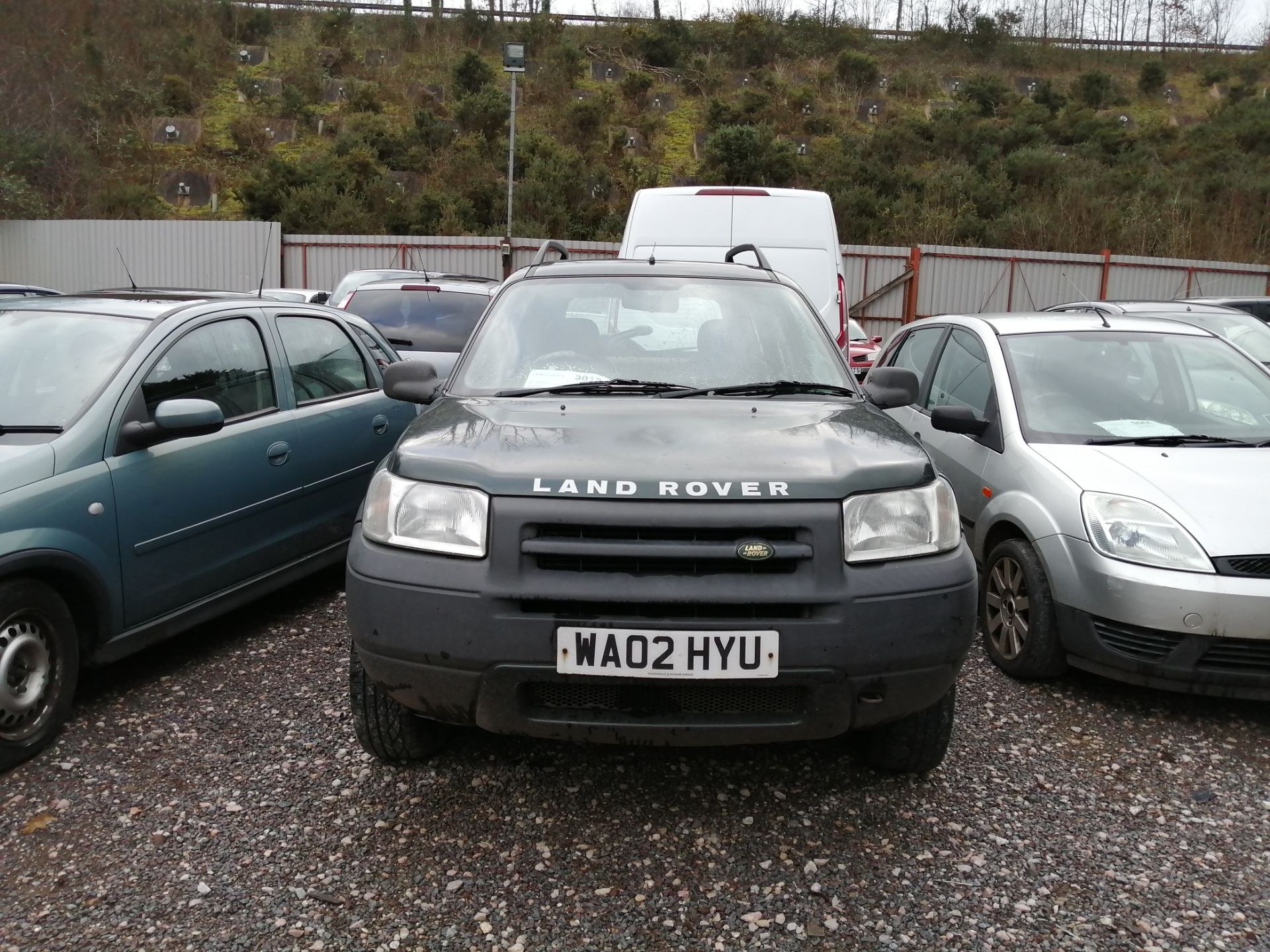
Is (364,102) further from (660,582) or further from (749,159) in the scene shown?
(660,582)

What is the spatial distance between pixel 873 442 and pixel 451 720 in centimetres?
148

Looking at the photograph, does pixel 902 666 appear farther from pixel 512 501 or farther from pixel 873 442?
pixel 512 501

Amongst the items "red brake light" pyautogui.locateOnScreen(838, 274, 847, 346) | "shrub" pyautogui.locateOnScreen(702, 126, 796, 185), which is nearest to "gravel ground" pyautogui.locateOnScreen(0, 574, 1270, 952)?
"red brake light" pyautogui.locateOnScreen(838, 274, 847, 346)

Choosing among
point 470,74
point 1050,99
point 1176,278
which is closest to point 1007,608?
point 1176,278

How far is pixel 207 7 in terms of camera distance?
3700 cm

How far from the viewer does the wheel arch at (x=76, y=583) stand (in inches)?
122

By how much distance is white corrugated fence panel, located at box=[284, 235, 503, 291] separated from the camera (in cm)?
1970

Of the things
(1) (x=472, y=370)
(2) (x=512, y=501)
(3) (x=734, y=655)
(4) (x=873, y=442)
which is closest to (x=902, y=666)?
(3) (x=734, y=655)

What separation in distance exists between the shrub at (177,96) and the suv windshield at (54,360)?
Answer: 31948 mm

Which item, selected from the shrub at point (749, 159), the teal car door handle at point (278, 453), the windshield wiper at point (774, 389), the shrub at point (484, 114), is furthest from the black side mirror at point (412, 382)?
the shrub at point (484, 114)

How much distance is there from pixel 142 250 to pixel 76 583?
19.8m

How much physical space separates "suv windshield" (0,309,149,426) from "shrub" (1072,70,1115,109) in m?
39.3

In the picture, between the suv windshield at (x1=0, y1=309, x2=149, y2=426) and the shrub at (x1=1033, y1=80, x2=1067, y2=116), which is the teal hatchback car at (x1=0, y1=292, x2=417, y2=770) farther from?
the shrub at (x1=1033, y1=80, x2=1067, y2=116)

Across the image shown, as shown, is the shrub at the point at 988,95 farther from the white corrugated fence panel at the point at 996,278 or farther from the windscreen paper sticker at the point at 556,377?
the windscreen paper sticker at the point at 556,377
